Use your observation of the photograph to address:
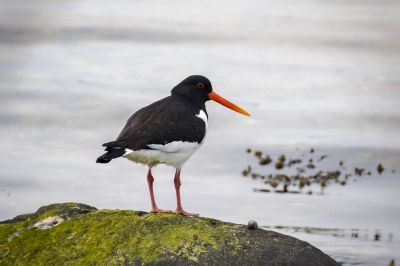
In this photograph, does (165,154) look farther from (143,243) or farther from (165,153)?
(143,243)

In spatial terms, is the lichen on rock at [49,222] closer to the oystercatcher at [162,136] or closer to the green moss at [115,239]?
the green moss at [115,239]

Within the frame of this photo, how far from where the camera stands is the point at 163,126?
1102cm

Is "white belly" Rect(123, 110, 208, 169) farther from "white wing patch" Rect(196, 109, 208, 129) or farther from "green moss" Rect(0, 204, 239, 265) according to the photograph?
"green moss" Rect(0, 204, 239, 265)

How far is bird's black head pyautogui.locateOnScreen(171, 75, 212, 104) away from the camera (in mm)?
12336

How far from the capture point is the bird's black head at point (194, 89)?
12.3 metres

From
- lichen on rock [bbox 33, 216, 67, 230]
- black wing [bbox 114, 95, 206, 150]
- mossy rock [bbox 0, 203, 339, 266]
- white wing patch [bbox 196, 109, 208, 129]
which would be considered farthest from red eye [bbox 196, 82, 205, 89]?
lichen on rock [bbox 33, 216, 67, 230]

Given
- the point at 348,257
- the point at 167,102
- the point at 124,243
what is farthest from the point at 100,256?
the point at 348,257

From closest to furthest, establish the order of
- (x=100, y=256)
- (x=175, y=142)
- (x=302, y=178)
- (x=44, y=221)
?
1. (x=100, y=256)
2. (x=44, y=221)
3. (x=175, y=142)
4. (x=302, y=178)

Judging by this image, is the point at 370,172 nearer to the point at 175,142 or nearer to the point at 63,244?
the point at 175,142

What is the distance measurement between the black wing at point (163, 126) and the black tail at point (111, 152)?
54 millimetres

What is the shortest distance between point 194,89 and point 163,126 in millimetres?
1570

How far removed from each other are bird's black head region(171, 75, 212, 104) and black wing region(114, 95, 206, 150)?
16.8 inches

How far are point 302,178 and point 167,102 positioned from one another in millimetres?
8567

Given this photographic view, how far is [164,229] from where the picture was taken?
9711 millimetres
